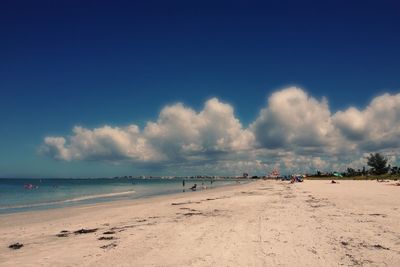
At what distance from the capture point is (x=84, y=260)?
9.80m

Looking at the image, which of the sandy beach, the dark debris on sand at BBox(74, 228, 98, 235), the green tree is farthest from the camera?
the green tree

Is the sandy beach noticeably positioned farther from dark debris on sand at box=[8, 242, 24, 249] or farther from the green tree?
the green tree

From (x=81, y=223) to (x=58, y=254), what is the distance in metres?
7.73

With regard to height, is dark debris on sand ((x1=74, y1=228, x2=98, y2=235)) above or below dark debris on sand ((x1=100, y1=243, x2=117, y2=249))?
below

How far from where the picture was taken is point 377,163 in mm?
104188

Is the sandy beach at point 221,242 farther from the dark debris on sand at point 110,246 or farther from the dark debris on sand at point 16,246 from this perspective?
the dark debris on sand at point 16,246

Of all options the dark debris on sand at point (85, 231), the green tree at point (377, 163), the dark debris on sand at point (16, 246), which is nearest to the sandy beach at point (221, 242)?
the dark debris on sand at point (85, 231)

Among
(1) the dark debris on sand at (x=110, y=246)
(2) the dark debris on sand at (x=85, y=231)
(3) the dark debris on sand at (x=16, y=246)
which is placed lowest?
(3) the dark debris on sand at (x=16, y=246)

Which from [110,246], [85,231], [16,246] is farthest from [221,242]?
[16,246]

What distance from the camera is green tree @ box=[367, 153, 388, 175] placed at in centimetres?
10203

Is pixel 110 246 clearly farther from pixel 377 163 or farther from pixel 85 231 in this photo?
pixel 377 163

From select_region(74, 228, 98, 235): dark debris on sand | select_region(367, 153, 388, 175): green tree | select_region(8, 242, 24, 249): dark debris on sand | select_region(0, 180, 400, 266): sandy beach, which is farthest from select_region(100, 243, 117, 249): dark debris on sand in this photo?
select_region(367, 153, 388, 175): green tree

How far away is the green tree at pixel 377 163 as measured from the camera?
102025mm

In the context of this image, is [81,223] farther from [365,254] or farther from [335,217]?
[365,254]
